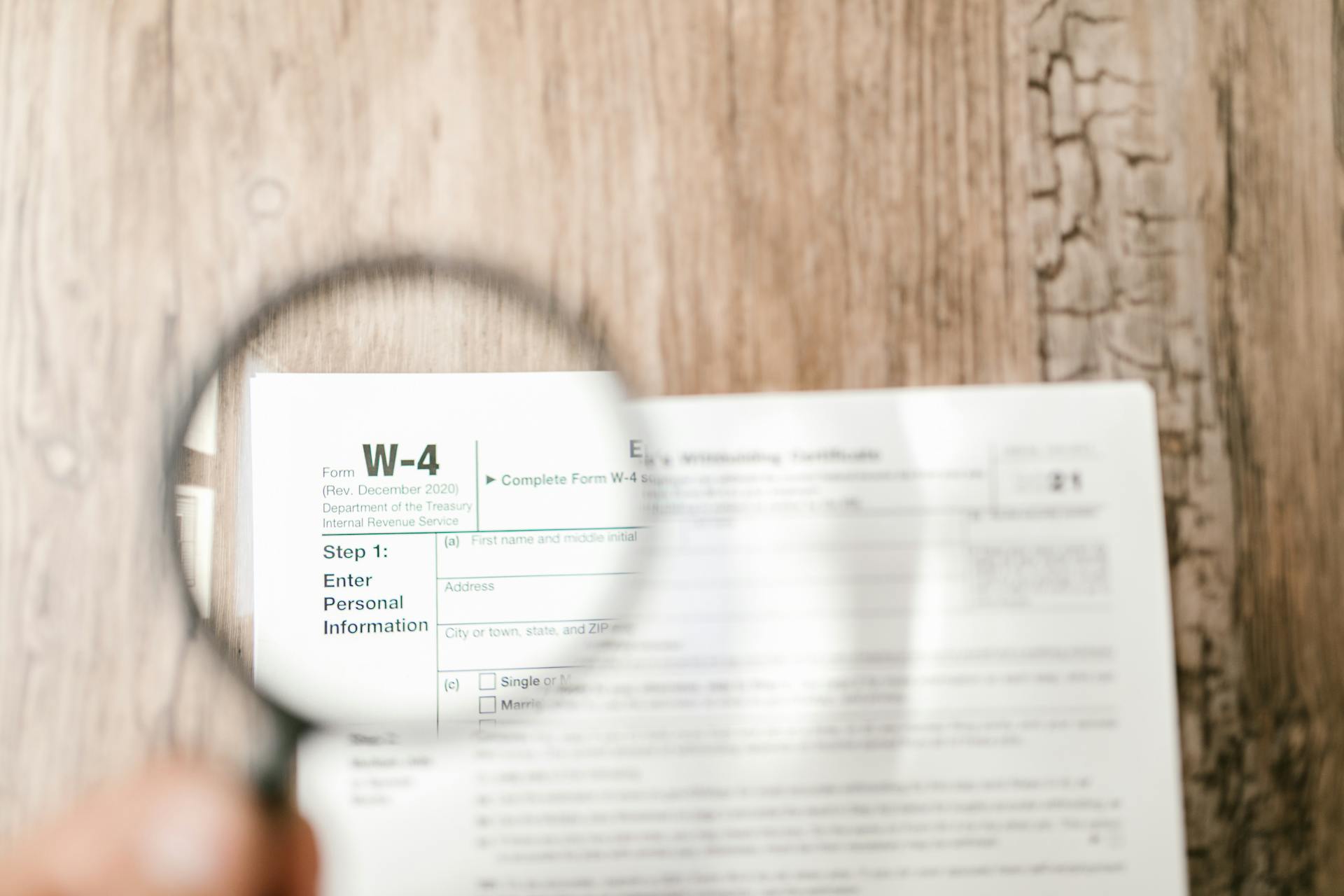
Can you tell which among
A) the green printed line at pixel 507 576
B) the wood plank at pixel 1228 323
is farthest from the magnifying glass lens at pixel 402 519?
the wood plank at pixel 1228 323

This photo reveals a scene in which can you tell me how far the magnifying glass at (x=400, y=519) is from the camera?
18.8 inches

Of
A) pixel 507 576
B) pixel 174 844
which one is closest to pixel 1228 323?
pixel 507 576

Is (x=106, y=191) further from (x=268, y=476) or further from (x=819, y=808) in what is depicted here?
(x=819, y=808)

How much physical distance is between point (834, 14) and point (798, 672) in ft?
1.17

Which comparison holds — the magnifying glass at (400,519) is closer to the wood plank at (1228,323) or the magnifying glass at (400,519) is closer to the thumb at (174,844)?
the thumb at (174,844)

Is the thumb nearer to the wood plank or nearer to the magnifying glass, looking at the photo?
the magnifying glass

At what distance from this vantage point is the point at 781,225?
0.50 metres

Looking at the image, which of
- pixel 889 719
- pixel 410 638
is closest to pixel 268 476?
pixel 410 638

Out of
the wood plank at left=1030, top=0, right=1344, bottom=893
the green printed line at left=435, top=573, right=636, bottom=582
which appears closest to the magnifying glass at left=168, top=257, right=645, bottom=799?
the green printed line at left=435, top=573, right=636, bottom=582

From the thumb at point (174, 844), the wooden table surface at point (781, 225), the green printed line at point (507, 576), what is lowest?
the thumb at point (174, 844)

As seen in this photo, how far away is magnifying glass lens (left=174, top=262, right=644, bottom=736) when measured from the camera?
48cm

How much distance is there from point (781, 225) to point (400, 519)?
26cm

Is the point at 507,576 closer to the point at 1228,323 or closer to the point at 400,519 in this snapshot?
the point at 400,519

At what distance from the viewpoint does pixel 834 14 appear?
0.50 m
